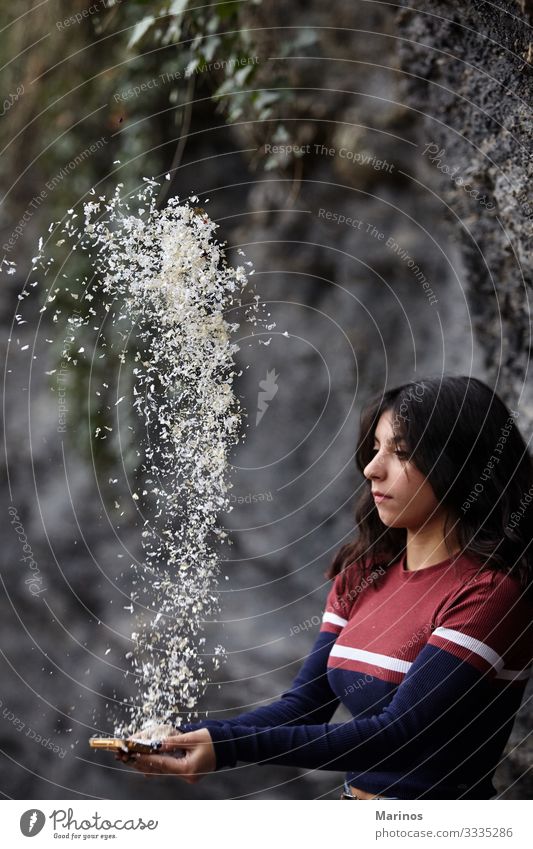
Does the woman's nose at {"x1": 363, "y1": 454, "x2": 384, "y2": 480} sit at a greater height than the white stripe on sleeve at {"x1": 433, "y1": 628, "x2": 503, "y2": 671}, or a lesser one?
greater

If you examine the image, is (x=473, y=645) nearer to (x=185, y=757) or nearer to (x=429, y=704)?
(x=429, y=704)

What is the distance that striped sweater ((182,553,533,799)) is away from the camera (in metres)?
0.60

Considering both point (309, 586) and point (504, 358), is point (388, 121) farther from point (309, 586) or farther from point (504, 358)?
point (309, 586)

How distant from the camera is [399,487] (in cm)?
69

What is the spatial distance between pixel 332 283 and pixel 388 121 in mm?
248

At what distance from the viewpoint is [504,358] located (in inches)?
39.8

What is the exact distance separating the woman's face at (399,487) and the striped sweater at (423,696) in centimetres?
5

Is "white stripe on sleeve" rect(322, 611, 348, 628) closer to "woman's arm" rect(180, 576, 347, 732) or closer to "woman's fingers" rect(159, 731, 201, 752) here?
"woman's arm" rect(180, 576, 347, 732)

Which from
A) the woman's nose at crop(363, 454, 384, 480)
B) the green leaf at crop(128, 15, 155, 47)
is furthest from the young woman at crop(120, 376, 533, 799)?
the green leaf at crop(128, 15, 155, 47)

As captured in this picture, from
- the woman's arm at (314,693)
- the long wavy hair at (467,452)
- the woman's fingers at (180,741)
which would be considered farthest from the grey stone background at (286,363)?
the woman's fingers at (180,741)

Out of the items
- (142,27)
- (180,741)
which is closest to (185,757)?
(180,741)

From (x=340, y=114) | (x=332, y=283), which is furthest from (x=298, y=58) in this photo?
(x=332, y=283)

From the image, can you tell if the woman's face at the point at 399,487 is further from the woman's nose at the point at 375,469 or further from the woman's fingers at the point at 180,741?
the woman's fingers at the point at 180,741

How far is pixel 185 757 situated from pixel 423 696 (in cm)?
19
